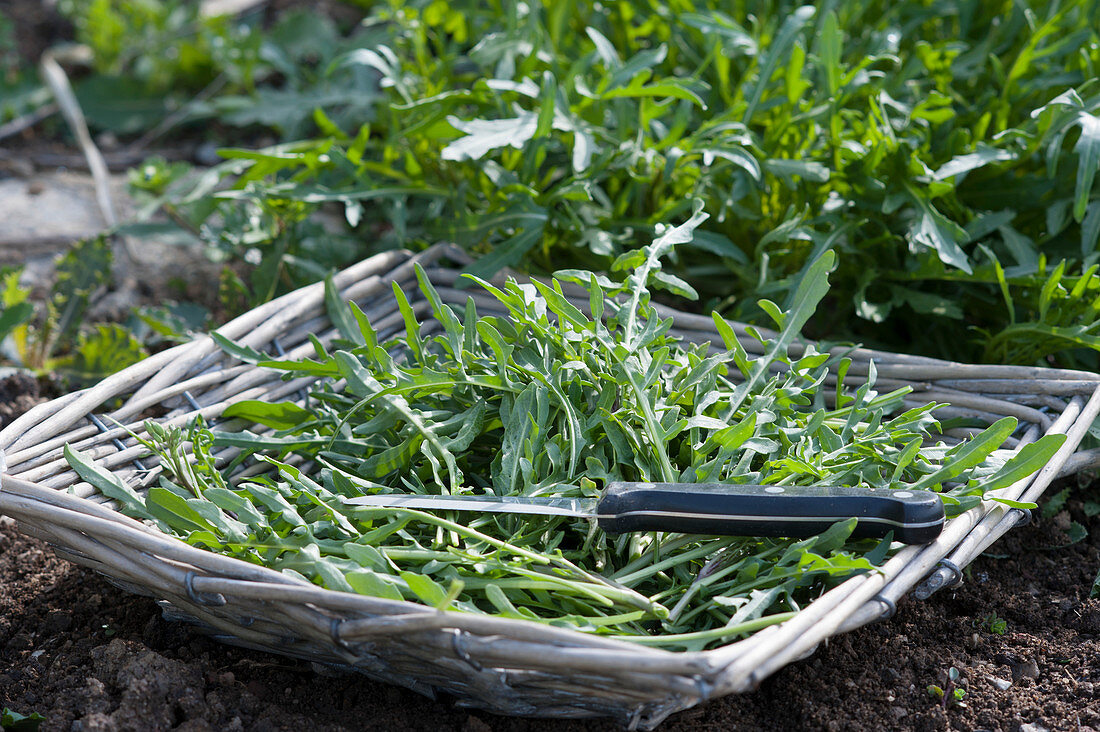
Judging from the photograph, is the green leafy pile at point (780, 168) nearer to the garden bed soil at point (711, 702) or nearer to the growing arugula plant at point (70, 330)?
the growing arugula plant at point (70, 330)

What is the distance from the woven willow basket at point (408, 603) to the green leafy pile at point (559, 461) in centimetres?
4

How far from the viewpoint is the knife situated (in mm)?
1050

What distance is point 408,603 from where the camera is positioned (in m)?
0.95

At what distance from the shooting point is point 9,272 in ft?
6.05

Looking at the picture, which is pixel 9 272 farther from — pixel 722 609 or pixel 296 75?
pixel 722 609

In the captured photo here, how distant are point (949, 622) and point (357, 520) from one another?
738mm

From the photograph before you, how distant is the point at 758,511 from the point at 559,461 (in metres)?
0.25

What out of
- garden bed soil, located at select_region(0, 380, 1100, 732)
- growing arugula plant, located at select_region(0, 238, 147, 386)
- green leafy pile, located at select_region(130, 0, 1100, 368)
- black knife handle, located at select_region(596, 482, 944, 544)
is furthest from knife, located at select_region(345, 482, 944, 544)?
growing arugula plant, located at select_region(0, 238, 147, 386)

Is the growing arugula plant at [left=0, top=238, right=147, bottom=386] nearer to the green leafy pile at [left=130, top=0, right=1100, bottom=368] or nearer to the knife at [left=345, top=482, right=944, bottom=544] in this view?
the green leafy pile at [left=130, top=0, right=1100, bottom=368]

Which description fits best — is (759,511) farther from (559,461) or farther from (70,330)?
(70,330)

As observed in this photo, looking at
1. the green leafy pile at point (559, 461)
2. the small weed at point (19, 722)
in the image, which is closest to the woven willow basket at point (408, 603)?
the green leafy pile at point (559, 461)

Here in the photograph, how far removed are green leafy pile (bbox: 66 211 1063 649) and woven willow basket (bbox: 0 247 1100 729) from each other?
44 millimetres

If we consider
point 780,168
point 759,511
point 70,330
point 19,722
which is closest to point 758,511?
point 759,511

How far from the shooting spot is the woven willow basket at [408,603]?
0.91m
